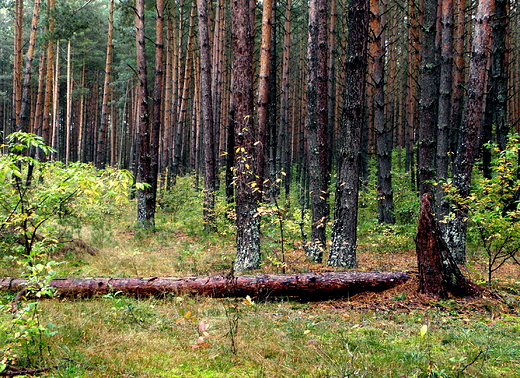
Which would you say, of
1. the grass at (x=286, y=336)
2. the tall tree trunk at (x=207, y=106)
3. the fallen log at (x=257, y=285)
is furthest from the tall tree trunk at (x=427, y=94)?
the tall tree trunk at (x=207, y=106)

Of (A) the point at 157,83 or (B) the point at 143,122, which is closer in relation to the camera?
(B) the point at 143,122

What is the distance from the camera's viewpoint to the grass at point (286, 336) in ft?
10.2

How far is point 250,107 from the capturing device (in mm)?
7555

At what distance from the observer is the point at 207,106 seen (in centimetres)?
1281

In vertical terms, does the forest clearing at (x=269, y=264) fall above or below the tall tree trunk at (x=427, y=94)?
below

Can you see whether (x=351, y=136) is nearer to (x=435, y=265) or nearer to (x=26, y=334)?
(x=435, y=265)

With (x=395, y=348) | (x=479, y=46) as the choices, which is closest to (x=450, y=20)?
(x=479, y=46)

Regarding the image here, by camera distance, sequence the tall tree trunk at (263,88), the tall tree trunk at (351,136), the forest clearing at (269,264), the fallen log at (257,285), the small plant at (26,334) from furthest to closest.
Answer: the tall tree trunk at (263,88) → the tall tree trunk at (351,136) → the fallen log at (257,285) → the forest clearing at (269,264) → the small plant at (26,334)

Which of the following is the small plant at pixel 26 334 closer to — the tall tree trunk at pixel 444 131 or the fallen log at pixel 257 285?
the fallen log at pixel 257 285

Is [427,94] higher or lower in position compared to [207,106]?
lower

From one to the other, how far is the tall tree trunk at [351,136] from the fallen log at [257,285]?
1.86 meters

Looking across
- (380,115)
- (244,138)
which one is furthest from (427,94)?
(244,138)

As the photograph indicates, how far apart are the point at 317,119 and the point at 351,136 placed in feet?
4.73

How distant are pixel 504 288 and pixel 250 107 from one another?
18.5 feet
